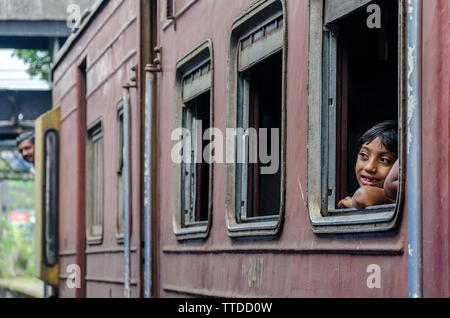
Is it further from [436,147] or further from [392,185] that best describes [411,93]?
[392,185]

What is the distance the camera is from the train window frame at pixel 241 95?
629cm

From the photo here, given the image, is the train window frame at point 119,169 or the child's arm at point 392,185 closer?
the child's arm at point 392,185

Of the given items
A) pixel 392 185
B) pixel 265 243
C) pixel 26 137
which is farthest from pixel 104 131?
pixel 392 185

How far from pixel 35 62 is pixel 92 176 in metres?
17.1

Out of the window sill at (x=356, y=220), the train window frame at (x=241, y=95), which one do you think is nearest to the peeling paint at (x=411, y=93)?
the window sill at (x=356, y=220)

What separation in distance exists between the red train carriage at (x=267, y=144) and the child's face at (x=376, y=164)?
7.9 inches

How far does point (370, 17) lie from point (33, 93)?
1344 cm

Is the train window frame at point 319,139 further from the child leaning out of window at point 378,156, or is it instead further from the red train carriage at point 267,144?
the child leaning out of window at point 378,156

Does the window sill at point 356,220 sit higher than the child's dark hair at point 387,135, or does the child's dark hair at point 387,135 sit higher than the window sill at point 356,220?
the child's dark hair at point 387,135

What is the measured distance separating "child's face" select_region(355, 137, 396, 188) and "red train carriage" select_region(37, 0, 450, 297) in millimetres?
202

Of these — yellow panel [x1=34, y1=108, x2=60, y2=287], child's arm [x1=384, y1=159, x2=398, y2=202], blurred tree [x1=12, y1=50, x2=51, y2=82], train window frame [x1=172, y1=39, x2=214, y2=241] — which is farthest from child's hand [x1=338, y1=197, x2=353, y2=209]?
blurred tree [x1=12, y1=50, x2=51, y2=82]

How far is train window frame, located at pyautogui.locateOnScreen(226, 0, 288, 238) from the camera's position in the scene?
629 cm

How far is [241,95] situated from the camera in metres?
7.32

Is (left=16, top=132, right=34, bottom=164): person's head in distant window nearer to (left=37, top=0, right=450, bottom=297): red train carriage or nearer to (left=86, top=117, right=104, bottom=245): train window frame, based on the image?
(left=86, top=117, right=104, bottom=245): train window frame
